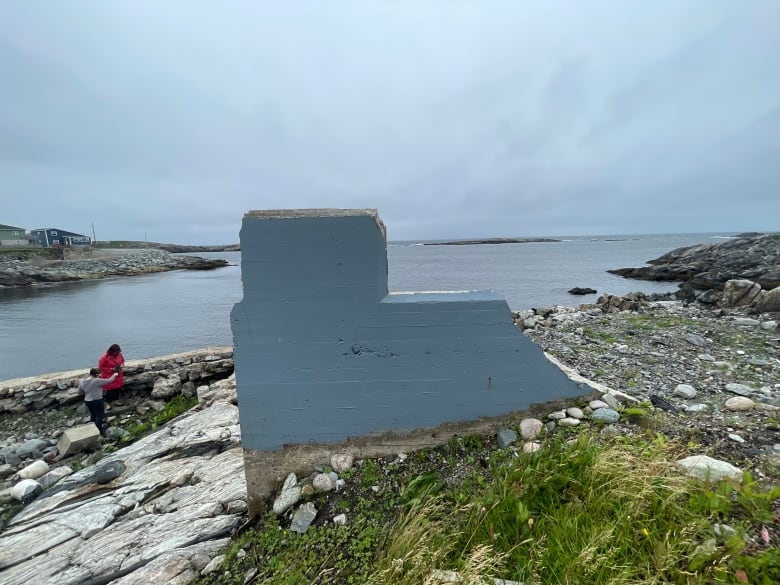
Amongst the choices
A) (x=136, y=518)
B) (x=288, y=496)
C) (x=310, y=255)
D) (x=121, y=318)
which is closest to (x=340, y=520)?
(x=288, y=496)

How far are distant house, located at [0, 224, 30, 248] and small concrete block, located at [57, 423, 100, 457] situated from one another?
295 ft

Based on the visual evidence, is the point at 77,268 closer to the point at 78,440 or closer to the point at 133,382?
the point at 133,382

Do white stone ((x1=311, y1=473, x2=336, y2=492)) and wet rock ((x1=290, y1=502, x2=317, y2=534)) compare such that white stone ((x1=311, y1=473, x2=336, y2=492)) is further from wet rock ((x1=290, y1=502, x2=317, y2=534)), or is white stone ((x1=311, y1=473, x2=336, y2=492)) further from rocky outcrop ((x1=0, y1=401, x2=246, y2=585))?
rocky outcrop ((x1=0, y1=401, x2=246, y2=585))

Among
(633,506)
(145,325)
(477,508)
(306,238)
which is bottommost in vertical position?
(145,325)

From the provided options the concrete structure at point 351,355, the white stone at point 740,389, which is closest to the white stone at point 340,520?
the concrete structure at point 351,355

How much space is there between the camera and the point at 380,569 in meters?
2.59

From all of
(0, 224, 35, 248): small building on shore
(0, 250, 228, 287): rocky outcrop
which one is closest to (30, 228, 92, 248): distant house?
(0, 224, 35, 248): small building on shore

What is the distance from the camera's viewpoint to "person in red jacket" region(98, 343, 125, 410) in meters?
8.19

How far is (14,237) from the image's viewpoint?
71438 millimetres

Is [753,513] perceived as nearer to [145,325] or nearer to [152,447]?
[152,447]

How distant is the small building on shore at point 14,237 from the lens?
68.9 metres

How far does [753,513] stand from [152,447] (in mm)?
7389

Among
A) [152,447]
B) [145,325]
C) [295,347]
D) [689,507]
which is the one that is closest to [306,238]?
[295,347]

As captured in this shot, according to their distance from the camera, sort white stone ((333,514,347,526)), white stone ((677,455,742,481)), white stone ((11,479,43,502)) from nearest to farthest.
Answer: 1. white stone ((677,455,742,481))
2. white stone ((333,514,347,526))
3. white stone ((11,479,43,502))
